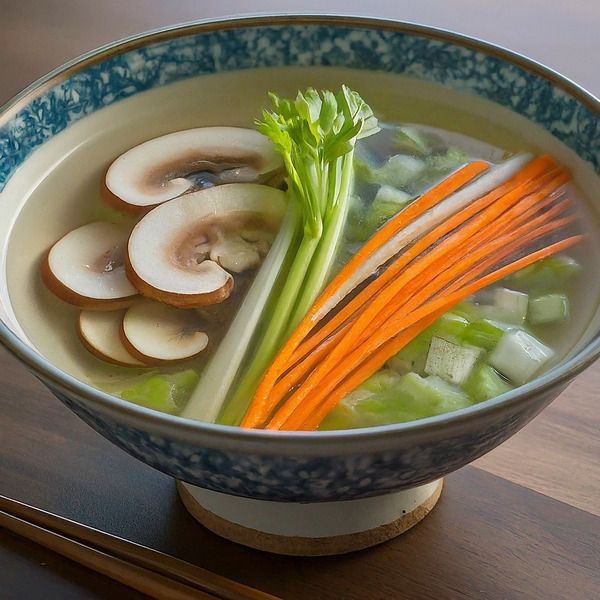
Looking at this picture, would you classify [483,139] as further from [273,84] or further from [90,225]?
[90,225]

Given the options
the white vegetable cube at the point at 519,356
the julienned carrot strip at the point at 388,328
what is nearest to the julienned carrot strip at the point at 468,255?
the julienned carrot strip at the point at 388,328

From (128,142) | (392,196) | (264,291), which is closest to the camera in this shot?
(264,291)

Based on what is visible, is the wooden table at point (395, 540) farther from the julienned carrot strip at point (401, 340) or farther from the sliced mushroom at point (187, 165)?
the sliced mushroom at point (187, 165)

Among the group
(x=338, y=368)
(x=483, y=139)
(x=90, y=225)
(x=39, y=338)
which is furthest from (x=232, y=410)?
(x=483, y=139)

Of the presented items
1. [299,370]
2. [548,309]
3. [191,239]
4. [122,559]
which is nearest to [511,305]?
[548,309]

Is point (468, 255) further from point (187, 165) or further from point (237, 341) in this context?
point (187, 165)

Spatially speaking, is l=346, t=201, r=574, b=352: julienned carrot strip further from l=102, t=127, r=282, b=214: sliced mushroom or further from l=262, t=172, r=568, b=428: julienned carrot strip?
l=102, t=127, r=282, b=214: sliced mushroom
